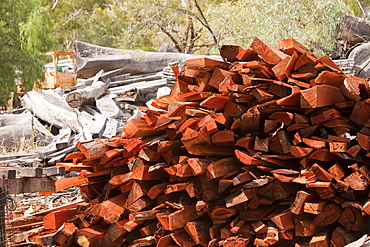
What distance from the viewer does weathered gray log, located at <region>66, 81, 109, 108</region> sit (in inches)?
278

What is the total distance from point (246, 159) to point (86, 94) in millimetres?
5381

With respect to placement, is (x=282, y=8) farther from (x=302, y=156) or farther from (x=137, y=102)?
(x=302, y=156)

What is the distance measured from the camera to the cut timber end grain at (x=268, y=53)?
2.33 meters

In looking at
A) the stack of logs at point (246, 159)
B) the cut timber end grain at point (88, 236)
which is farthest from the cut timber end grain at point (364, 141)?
the cut timber end grain at point (88, 236)

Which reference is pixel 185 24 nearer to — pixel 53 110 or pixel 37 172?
pixel 53 110

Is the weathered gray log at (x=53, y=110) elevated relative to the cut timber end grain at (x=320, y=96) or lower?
lower

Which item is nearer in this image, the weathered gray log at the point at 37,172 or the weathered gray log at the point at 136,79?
the weathered gray log at the point at 37,172

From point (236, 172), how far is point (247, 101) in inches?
15.5

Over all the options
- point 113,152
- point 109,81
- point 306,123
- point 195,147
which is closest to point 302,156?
point 306,123

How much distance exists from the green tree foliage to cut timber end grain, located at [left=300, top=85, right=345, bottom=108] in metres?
15.9

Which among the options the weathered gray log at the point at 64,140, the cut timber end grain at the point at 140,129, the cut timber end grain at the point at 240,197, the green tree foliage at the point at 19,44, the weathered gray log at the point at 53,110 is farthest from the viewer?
the green tree foliage at the point at 19,44

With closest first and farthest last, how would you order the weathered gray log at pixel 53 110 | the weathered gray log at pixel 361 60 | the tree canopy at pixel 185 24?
1. the weathered gray log at pixel 53 110
2. the weathered gray log at pixel 361 60
3. the tree canopy at pixel 185 24

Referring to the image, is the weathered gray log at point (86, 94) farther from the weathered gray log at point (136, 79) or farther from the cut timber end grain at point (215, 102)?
the cut timber end grain at point (215, 102)

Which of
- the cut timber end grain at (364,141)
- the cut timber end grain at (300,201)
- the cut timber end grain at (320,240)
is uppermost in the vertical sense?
the cut timber end grain at (364,141)
